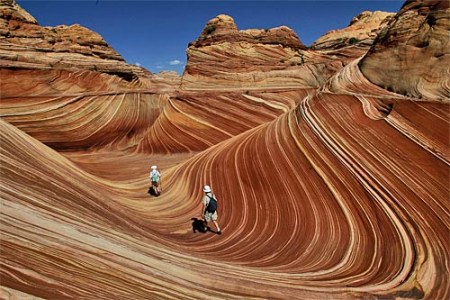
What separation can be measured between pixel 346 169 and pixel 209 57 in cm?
1778

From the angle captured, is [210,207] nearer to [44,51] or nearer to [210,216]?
[210,216]

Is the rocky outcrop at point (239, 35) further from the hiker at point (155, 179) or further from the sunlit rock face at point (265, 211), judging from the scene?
the hiker at point (155, 179)

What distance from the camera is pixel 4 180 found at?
4.65 m

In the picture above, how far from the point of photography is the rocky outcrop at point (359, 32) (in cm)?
3091

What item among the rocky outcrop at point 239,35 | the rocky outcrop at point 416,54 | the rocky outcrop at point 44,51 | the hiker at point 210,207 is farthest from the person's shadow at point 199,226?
the rocky outcrop at point 239,35

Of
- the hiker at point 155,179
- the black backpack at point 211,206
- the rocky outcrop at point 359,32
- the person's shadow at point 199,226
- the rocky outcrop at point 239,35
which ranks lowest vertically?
the person's shadow at point 199,226

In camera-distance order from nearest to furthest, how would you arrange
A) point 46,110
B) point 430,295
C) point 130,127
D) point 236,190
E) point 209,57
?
point 430,295 < point 236,190 < point 46,110 < point 130,127 < point 209,57

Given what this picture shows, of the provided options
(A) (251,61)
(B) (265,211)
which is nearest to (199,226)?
(B) (265,211)

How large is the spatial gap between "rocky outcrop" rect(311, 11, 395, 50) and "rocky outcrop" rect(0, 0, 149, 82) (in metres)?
18.3

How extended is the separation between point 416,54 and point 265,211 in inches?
250

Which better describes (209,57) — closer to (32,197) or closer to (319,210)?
(319,210)

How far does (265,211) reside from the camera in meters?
8.16

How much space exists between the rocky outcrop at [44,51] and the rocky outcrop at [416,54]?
16382 millimetres

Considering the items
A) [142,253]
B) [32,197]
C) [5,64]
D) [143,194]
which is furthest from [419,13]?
[5,64]
